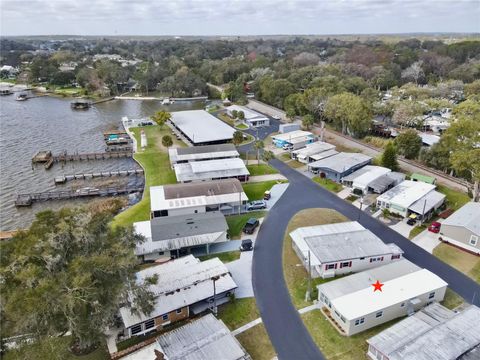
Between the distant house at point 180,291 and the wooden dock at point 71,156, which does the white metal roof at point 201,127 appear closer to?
the wooden dock at point 71,156

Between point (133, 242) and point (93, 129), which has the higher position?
point (133, 242)

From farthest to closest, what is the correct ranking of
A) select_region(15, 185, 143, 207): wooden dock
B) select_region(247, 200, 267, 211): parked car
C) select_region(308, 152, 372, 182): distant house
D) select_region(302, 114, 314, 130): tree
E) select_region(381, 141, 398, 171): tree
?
select_region(302, 114, 314, 130): tree → select_region(381, 141, 398, 171): tree → select_region(308, 152, 372, 182): distant house → select_region(15, 185, 143, 207): wooden dock → select_region(247, 200, 267, 211): parked car

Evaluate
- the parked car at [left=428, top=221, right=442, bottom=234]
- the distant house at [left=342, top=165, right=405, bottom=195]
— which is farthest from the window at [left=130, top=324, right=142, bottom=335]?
the distant house at [left=342, top=165, right=405, bottom=195]

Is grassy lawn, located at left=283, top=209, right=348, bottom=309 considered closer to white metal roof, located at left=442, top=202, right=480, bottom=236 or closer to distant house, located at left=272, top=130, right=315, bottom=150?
white metal roof, located at left=442, top=202, right=480, bottom=236

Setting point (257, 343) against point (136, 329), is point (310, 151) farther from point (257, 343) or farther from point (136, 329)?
point (136, 329)

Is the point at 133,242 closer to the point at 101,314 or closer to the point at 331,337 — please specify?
the point at 101,314

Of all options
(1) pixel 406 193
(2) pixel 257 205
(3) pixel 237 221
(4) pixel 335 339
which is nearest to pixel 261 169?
(2) pixel 257 205

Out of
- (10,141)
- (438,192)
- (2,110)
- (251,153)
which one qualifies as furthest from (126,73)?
(438,192)
